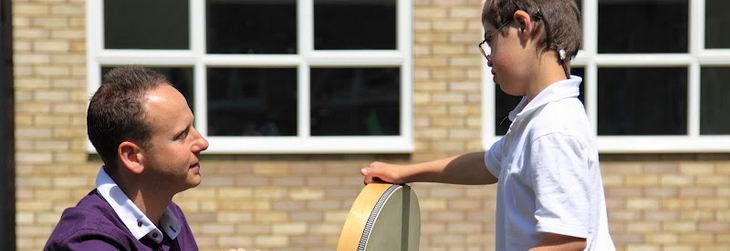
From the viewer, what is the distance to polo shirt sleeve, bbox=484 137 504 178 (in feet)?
8.95

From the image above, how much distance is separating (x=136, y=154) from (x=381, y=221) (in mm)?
767

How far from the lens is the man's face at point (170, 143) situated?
2062mm

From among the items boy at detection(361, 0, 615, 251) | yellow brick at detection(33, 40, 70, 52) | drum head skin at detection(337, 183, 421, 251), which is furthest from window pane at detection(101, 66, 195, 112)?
boy at detection(361, 0, 615, 251)

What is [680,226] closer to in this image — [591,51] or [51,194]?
[591,51]

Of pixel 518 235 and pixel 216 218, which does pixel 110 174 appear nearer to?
pixel 518 235

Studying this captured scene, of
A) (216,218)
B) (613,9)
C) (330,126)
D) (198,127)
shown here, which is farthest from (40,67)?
(613,9)

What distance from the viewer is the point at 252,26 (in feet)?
20.6

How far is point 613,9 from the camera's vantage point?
6.39 metres

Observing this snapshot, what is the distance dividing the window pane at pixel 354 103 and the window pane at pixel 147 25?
3.06 feet

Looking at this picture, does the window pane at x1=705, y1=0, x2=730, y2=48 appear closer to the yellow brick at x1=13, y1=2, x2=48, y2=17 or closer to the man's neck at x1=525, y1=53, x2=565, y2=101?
the yellow brick at x1=13, y1=2, x2=48, y2=17

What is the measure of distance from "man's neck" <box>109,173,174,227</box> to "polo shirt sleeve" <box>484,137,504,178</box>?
3.35ft

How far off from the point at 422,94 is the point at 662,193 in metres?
1.75

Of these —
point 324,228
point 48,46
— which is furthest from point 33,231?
point 324,228

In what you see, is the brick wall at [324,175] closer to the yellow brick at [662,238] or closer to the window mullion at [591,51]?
the yellow brick at [662,238]
